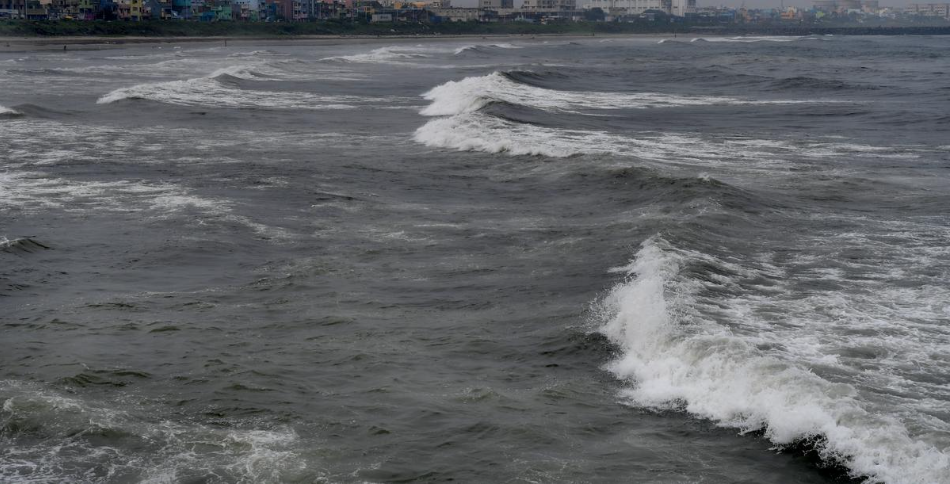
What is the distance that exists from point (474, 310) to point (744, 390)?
4382 mm

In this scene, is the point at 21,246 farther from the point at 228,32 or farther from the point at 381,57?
the point at 228,32

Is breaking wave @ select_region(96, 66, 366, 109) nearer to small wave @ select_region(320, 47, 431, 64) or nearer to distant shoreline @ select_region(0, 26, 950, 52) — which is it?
small wave @ select_region(320, 47, 431, 64)

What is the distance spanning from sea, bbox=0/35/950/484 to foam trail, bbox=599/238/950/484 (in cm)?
3

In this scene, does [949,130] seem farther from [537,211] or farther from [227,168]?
[227,168]

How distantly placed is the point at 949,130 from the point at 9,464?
105 ft

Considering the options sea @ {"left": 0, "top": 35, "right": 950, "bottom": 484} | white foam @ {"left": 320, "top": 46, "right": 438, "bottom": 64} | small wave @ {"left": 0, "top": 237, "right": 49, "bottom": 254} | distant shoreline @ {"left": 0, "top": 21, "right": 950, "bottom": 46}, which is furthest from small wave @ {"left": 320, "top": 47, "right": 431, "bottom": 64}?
small wave @ {"left": 0, "top": 237, "right": 49, "bottom": 254}

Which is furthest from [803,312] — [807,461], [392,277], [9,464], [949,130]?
[949,130]

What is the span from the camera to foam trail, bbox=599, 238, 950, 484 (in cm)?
920

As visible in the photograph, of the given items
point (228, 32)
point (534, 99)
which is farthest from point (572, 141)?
point (228, 32)

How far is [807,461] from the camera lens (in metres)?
9.43

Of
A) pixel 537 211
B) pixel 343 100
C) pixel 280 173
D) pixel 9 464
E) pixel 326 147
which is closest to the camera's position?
pixel 9 464

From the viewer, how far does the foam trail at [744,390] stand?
9195 millimetres

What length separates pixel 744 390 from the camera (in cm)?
1059

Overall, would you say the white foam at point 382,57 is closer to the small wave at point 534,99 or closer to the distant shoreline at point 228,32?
the small wave at point 534,99
